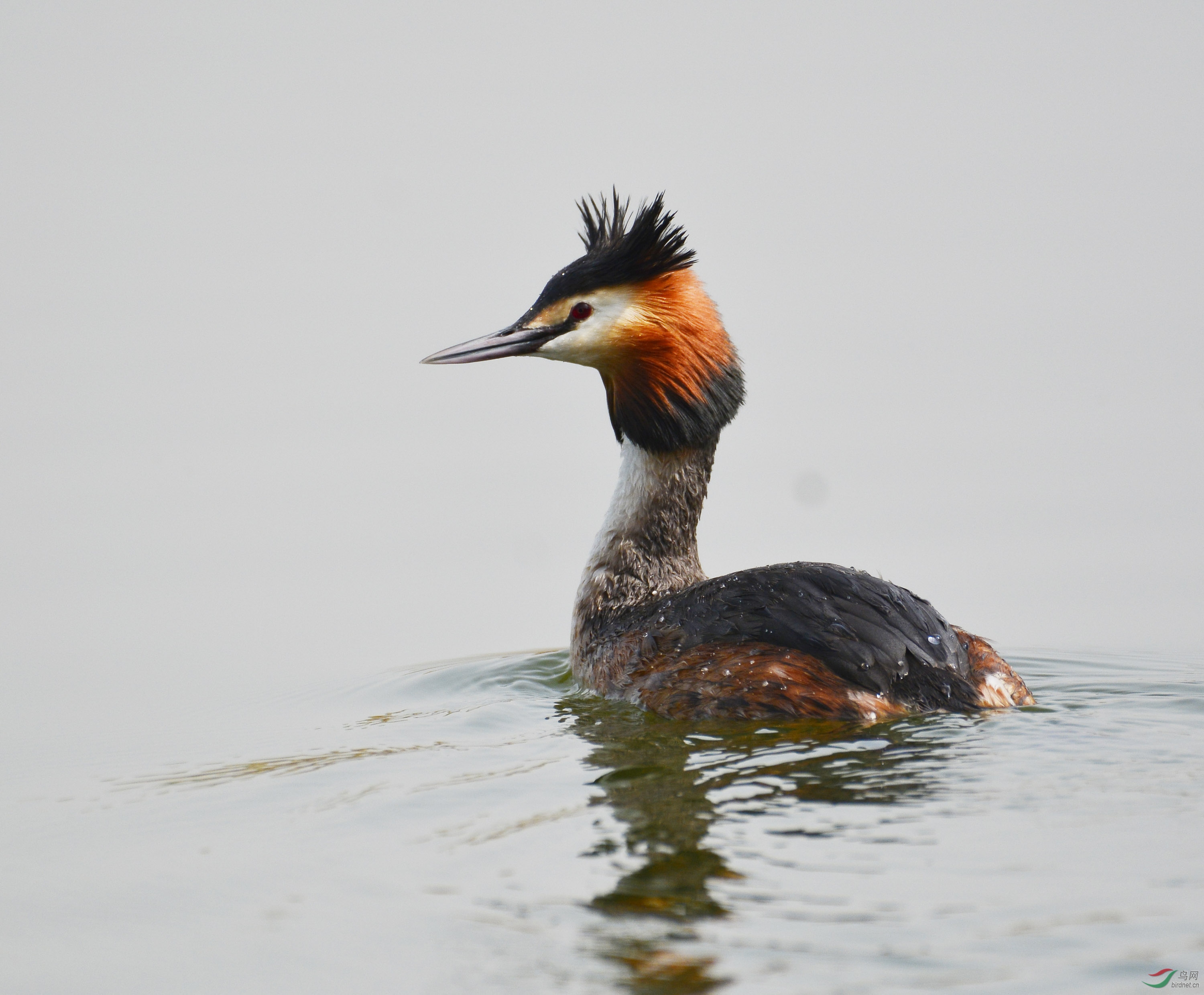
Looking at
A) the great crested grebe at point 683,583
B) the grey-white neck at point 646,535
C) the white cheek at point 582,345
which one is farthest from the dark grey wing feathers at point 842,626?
the white cheek at point 582,345

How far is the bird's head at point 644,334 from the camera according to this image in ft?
21.4

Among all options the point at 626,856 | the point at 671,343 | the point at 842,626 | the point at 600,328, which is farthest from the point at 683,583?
the point at 626,856

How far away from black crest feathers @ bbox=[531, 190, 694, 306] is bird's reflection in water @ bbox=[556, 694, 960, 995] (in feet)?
6.83

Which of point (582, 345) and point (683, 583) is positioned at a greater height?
point (582, 345)

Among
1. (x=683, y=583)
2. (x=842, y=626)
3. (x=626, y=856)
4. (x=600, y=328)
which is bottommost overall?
(x=626, y=856)

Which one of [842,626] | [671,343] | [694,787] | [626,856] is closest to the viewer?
[626,856]

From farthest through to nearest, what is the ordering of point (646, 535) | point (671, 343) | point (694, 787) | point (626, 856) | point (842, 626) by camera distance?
point (646, 535) → point (671, 343) → point (842, 626) → point (694, 787) → point (626, 856)

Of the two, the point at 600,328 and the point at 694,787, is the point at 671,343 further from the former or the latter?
the point at 694,787

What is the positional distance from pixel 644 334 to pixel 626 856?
10.3 feet

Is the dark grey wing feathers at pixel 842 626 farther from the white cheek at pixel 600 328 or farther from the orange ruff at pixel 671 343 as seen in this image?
the white cheek at pixel 600 328

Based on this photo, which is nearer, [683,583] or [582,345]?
[582,345]

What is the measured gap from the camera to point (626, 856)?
400 cm

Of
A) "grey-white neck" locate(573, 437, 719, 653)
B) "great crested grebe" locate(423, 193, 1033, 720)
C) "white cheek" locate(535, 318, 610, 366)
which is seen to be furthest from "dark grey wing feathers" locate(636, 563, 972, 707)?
"white cheek" locate(535, 318, 610, 366)

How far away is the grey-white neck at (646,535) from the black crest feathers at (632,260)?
89 centimetres
